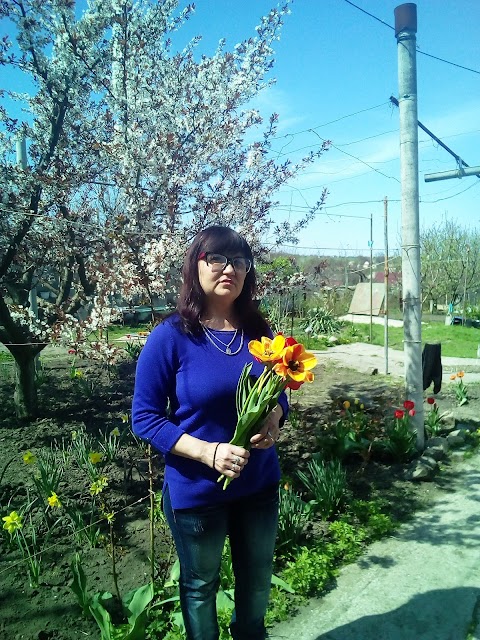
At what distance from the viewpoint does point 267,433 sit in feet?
4.58

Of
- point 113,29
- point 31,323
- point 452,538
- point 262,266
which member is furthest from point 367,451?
point 113,29

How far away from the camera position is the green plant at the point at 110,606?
68.4 inches

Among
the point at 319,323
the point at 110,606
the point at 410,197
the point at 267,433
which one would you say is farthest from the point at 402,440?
the point at 319,323

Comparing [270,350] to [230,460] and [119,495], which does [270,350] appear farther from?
[119,495]

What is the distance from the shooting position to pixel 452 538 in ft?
8.87

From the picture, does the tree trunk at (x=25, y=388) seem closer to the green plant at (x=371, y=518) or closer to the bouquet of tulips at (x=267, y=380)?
the green plant at (x=371, y=518)

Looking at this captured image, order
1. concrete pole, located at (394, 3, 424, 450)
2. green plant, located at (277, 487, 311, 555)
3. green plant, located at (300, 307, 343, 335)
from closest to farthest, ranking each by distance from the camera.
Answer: green plant, located at (277, 487, 311, 555)
concrete pole, located at (394, 3, 424, 450)
green plant, located at (300, 307, 343, 335)

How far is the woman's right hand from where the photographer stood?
1295mm

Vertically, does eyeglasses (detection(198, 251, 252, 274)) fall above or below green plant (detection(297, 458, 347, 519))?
above

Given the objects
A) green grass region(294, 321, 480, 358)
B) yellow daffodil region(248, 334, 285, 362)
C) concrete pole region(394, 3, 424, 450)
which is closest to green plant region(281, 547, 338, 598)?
yellow daffodil region(248, 334, 285, 362)

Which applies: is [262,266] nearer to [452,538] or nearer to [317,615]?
[452,538]

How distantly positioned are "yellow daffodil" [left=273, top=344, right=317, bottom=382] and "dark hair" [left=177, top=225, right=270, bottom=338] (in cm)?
27

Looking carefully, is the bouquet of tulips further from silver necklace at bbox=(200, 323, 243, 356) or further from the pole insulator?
the pole insulator

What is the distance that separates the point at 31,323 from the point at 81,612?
2.28 metres
